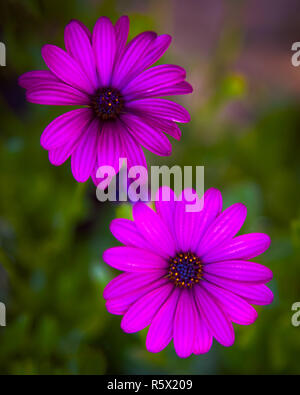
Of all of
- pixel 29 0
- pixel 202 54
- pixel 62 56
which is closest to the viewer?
pixel 62 56

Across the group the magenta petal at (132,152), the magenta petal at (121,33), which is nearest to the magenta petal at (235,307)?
the magenta petal at (132,152)

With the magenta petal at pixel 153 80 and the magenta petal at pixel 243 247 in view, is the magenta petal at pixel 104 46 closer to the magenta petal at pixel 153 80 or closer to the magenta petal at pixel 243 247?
the magenta petal at pixel 153 80

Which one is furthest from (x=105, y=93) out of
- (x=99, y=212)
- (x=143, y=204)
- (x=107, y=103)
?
(x=99, y=212)

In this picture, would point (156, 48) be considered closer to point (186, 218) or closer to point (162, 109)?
point (162, 109)

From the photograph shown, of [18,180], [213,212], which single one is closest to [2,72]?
[18,180]

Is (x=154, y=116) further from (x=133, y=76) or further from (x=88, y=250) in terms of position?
(x=88, y=250)
